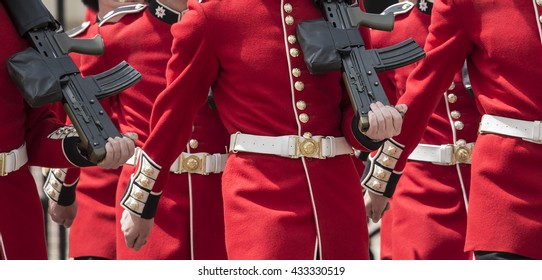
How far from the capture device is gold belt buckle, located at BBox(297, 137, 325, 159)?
18.7 ft

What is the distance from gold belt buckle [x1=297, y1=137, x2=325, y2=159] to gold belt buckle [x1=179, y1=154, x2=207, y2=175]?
91 cm

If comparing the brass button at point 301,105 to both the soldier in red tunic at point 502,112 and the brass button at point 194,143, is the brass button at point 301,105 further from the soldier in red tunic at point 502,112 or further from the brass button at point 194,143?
the brass button at point 194,143

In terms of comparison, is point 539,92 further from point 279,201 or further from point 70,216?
point 70,216

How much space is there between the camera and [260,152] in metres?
5.71

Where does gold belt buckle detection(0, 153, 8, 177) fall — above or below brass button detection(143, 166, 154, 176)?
above

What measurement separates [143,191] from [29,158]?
1.50 ft

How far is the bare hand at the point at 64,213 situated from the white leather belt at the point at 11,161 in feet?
4.34

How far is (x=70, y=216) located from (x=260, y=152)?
5.22ft

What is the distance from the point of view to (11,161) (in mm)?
5598

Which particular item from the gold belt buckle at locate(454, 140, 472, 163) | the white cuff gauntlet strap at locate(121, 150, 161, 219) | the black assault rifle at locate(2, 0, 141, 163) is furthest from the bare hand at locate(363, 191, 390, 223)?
the black assault rifle at locate(2, 0, 141, 163)

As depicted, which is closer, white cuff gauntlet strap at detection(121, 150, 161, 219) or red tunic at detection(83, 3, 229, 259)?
white cuff gauntlet strap at detection(121, 150, 161, 219)

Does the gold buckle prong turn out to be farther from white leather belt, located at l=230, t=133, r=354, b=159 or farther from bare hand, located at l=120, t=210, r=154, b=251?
bare hand, located at l=120, t=210, r=154, b=251

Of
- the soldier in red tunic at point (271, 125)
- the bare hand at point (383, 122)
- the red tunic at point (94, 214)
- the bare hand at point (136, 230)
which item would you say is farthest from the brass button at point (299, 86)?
the red tunic at point (94, 214)
